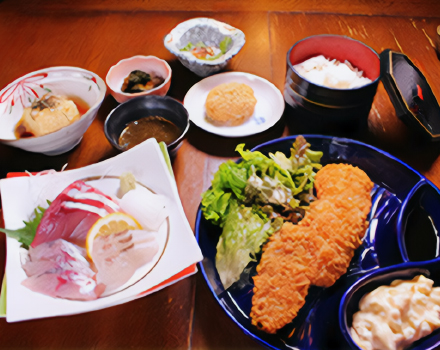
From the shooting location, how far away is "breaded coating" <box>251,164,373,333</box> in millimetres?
1027

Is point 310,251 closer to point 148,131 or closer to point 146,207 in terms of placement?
point 146,207

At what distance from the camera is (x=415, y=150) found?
1.53 metres

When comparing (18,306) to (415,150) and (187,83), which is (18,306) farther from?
(415,150)

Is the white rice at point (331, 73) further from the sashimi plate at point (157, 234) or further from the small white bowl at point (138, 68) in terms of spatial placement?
the sashimi plate at point (157, 234)

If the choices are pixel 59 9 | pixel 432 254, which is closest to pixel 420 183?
pixel 432 254

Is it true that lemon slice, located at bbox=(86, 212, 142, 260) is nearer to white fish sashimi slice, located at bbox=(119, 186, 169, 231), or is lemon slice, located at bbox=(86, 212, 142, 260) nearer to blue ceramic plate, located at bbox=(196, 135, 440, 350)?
white fish sashimi slice, located at bbox=(119, 186, 169, 231)

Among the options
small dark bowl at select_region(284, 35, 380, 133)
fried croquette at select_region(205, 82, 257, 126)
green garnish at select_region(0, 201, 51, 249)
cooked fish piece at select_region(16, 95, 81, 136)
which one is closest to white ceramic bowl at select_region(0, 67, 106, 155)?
cooked fish piece at select_region(16, 95, 81, 136)

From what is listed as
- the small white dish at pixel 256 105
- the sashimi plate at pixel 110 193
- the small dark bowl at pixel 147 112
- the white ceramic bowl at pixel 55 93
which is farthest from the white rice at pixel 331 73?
the white ceramic bowl at pixel 55 93

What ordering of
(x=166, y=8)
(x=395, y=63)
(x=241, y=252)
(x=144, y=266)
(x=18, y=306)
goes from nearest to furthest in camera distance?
(x=18, y=306) → (x=144, y=266) → (x=241, y=252) → (x=395, y=63) → (x=166, y=8)

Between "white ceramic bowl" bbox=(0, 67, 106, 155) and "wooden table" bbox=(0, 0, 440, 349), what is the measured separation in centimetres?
12

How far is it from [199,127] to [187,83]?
418 millimetres

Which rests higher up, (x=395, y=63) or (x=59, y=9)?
(x=395, y=63)

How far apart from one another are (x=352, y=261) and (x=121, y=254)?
0.81 m

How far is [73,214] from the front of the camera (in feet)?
3.67
